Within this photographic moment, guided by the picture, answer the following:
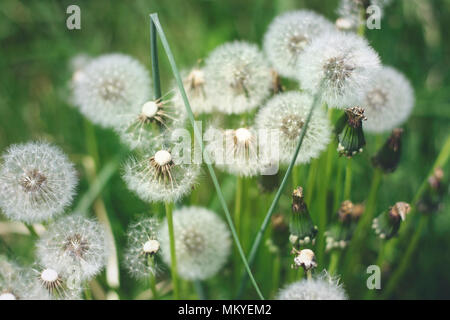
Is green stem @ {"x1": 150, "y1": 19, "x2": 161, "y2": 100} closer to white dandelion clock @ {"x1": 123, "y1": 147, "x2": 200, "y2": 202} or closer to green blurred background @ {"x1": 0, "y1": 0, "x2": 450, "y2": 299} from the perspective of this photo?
white dandelion clock @ {"x1": 123, "y1": 147, "x2": 200, "y2": 202}

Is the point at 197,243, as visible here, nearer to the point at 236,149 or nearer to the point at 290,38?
the point at 236,149

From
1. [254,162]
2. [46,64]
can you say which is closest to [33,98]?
[46,64]

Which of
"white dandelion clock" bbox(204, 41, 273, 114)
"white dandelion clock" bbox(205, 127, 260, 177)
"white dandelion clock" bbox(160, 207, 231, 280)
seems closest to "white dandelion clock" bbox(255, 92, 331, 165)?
"white dandelion clock" bbox(205, 127, 260, 177)

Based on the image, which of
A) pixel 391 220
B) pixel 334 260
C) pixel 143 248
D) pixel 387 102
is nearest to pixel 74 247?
pixel 143 248

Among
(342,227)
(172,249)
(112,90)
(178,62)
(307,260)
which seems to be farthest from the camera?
(178,62)
